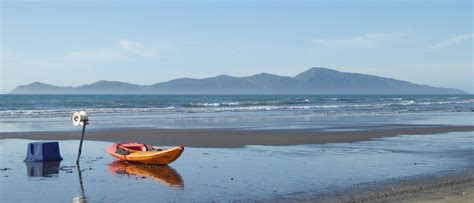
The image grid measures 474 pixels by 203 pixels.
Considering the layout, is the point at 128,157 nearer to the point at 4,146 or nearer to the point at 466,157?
the point at 4,146

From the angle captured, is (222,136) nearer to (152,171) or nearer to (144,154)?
(144,154)

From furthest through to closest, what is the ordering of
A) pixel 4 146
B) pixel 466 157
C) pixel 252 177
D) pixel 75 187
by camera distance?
pixel 4 146
pixel 466 157
pixel 252 177
pixel 75 187

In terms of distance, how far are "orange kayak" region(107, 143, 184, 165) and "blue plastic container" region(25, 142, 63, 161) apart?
150 cm

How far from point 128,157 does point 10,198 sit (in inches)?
218

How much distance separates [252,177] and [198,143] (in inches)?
Result: 356

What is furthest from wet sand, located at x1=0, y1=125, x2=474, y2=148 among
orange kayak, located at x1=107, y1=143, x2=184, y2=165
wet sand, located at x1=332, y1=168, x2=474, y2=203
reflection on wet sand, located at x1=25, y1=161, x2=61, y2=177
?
wet sand, located at x1=332, y1=168, x2=474, y2=203

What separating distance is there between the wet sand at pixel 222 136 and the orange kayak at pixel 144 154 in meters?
4.51

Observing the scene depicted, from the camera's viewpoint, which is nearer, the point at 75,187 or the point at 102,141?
the point at 75,187

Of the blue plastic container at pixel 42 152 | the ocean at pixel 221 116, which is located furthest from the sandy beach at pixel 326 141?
the blue plastic container at pixel 42 152

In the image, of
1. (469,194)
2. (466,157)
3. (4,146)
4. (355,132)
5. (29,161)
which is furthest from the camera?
(355,132)

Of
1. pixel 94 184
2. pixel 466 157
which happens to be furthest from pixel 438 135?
pixel 94 184

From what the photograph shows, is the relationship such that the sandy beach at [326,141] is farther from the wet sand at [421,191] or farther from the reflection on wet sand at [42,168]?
the reflection on wet sand at [42,168]

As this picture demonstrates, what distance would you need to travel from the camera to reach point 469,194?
37.2ft

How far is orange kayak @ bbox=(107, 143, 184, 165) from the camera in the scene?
640 inches
